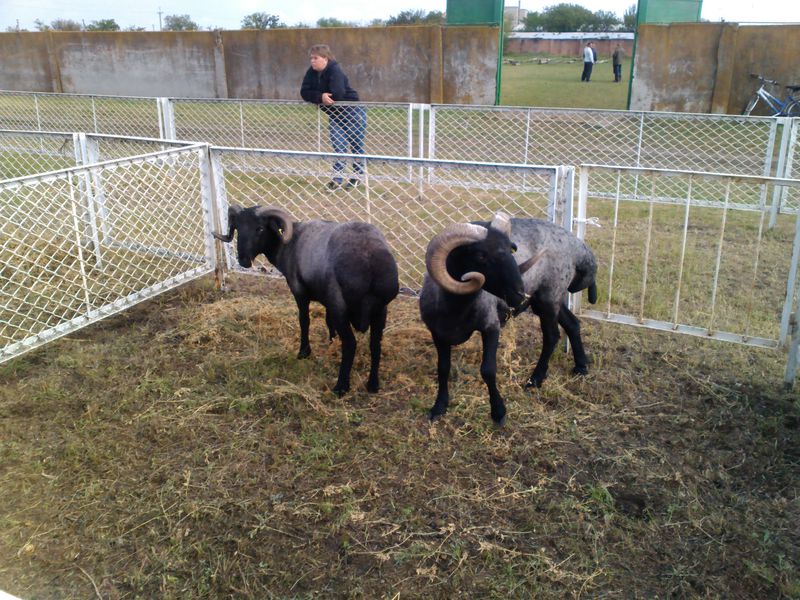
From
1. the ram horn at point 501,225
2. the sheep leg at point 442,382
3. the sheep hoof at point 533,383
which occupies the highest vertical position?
the ram horn at point 501,225

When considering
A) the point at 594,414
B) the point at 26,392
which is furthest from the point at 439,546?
the point at 26,392

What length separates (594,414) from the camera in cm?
406

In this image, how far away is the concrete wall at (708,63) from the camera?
14.4 meters

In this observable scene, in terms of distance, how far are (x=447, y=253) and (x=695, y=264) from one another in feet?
13.0

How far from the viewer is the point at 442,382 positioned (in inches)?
156

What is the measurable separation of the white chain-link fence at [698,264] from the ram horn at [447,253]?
4.54ft

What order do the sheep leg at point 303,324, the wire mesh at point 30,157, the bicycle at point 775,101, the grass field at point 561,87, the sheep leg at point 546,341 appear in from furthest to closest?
the grass field at point 561,87 < the bicycle at point 775,101 < the wire mesh at point 30,157 < the sheep leg at point 303,324 < the sheep leg at point 546,341

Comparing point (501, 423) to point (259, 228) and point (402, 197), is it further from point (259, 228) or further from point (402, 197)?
point (402, 197)

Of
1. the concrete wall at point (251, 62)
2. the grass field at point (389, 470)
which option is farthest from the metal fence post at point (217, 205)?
the concrete wall at point (251, 62)

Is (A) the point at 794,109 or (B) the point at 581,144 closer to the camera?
(B) the point at 581,144

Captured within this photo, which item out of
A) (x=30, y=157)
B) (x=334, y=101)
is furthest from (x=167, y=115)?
(x=334, y=101)

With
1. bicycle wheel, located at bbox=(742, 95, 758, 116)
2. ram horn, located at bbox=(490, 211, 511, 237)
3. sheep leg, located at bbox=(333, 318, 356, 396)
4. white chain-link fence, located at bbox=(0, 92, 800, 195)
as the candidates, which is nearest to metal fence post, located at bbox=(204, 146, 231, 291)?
sheep leg, located at bbox=(333, 318, 356, 396)

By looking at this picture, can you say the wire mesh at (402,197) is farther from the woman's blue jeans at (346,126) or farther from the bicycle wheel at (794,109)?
the bicycle wheel at (794,109)

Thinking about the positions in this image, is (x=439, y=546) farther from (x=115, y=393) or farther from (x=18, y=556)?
(x=115, y=393)
